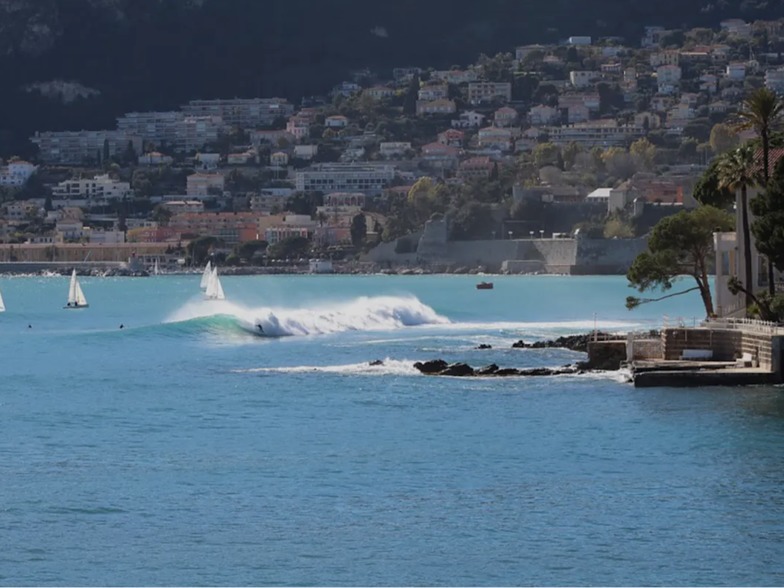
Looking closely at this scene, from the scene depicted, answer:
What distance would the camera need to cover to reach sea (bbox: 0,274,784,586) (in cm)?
2662

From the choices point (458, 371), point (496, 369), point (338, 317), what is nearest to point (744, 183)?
point (496, 369)

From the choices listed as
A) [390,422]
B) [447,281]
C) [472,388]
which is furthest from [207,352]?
[447,281]

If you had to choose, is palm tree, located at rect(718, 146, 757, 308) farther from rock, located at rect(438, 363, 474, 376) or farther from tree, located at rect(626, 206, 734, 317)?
rock, located at rect(438, 363, 474, 376)

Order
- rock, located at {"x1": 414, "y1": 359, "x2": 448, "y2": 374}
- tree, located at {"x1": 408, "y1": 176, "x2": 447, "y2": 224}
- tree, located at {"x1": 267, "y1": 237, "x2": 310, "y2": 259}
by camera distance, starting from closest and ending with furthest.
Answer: rock, located at {"x1": 414, "y1": 359, "x2": 448, "y2": 374}
tree, located at {"x1": 408, "y1": 176, "x2": 447, "y2": 224}
tree, located at {"x1": 267, "y1": 237, "x2": 310, "y2": 259}

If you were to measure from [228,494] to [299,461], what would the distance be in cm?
358

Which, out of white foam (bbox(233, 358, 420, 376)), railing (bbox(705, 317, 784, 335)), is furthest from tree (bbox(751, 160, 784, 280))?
white foam (bbox(233, 358, 420, 376))

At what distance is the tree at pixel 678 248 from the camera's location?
55156 millimetres

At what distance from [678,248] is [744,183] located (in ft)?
17.1

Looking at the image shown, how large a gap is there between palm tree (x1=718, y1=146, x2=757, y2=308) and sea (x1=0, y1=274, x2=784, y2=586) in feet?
14.9

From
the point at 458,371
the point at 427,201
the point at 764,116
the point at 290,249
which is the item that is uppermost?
the point at 427,201

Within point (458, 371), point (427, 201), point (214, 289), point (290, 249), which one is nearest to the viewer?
point (458, 371)

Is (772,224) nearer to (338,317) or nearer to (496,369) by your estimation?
(496,369)

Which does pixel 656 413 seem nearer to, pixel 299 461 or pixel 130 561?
pixel 299 461

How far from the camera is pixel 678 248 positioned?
56.3 m
